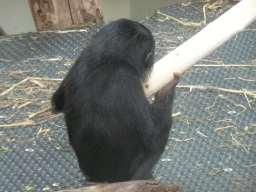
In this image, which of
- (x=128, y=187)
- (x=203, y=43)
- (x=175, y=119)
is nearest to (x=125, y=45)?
(x=203, y=43)

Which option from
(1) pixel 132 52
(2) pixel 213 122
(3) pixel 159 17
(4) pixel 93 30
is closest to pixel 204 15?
(3) pixel 159 17

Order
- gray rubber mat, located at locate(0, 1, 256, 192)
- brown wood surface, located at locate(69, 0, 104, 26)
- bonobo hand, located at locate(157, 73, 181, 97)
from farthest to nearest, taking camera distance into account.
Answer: brown wood surface, located at locate(69, 0, 104, 26) → gray rubber mat, located at locate(0, 1, 256, 192) → bonobo hand, located at locate(157, 73, 181, 97)

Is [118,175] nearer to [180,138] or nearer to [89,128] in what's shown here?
[89,128]

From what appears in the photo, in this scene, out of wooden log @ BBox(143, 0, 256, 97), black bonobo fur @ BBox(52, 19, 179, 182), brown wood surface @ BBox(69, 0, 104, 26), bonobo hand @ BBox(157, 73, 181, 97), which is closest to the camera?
black bonobo fur @ BBox(52, 19, 179, 182)

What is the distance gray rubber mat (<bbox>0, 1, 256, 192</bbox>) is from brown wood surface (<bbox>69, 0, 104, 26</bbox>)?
6.5 inches

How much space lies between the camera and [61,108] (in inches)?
93.4

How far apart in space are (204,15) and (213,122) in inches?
85.4

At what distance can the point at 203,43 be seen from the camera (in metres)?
2.10

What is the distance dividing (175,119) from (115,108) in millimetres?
1463

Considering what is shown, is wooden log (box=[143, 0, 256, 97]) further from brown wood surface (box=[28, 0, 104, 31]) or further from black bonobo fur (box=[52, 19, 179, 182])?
brown wood surface (box=[28, 0, 104, 31])

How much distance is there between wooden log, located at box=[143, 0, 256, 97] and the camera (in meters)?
2.10

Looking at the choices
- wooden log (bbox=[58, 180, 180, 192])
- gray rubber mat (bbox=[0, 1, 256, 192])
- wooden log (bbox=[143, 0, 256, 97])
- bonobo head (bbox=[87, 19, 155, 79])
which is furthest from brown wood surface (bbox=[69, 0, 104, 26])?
wooden log (bbox=[58, 180, 180, 192])

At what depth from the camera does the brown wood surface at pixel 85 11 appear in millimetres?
4297

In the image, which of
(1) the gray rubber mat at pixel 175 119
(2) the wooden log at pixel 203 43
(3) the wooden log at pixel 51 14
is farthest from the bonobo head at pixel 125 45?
(3) the wooden log at pixel 51 14
